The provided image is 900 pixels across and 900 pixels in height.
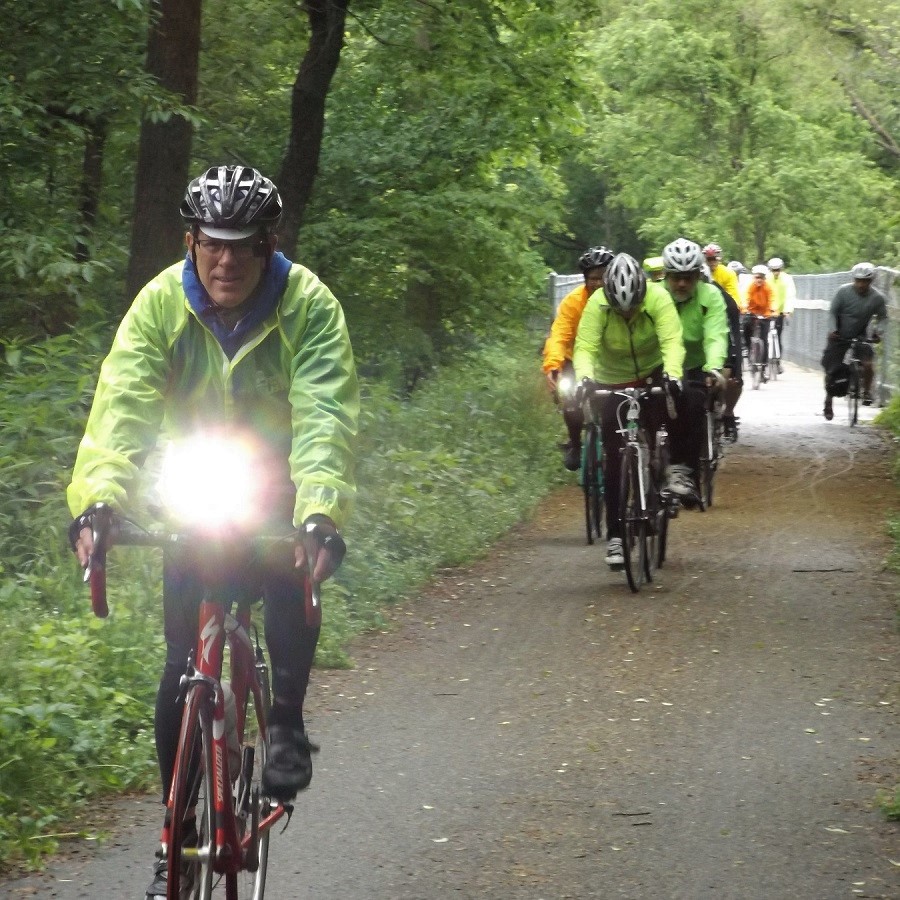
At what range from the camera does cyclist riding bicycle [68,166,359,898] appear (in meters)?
4.10

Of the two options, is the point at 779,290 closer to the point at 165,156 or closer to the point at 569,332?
the point at 569,332

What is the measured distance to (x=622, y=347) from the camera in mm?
10805

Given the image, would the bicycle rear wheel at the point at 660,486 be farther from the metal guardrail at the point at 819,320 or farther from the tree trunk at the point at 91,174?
the metal guardrail at the point at 819,320

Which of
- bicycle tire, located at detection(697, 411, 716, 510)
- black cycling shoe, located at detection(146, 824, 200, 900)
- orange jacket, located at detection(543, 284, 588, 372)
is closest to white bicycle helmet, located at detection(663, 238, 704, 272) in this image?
orange jacket, located at detection(543, 284, 588, 372)

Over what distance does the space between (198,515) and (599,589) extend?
23.8 feet

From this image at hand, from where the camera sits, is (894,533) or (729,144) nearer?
(894,533)

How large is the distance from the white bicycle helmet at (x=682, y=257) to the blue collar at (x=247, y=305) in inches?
327

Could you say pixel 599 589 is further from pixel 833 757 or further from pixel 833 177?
pixel 833 177

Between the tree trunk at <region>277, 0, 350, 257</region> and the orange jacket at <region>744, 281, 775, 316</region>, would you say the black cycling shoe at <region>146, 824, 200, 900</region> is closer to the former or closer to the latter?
the tree trunk at <region>277, 0, 350, 257</region>

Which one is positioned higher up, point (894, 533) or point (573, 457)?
point (573, 457)

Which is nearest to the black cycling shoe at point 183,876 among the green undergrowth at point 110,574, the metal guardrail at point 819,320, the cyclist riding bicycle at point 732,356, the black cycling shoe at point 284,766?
the black cycling shoe at point 284,766

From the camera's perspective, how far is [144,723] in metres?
6.91

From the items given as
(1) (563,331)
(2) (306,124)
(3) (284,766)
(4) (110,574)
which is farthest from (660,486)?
(3) (284,766)

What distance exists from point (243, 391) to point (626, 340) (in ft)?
22.0
